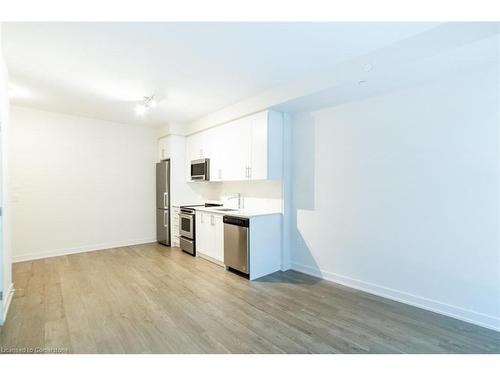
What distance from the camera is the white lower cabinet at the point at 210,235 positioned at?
412 centimetres

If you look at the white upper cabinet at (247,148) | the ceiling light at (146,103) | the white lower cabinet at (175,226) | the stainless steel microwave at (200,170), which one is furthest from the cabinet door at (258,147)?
the white lower cabinet at (175,226)

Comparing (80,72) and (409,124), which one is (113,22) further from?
(409,124)

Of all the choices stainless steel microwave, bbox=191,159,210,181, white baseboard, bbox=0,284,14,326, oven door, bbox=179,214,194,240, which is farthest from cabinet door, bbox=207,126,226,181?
white baseboard, bbox=0,284,14,326

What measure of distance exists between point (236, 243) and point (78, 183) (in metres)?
3.55

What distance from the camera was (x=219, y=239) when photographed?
4133 millimetres

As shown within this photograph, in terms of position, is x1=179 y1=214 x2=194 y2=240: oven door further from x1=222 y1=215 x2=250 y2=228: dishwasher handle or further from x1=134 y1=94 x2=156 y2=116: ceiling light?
x1=134 y1=94 x2=156 y2=116: ceiling light

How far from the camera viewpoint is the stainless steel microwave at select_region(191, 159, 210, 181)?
16.1 ft

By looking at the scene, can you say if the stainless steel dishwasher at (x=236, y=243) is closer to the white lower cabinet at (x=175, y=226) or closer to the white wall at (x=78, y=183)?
the white lower cabinet at (x=175, y=226)

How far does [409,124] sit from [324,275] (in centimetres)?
227

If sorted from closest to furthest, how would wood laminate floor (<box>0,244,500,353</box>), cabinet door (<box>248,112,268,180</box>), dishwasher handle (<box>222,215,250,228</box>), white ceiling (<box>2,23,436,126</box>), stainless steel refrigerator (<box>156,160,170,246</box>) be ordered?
1. wood laminate floor (<box>0,244,500,353</box>)
2. white ceiling (<box>2,23,436,126</box>)
3. dishwasher handle (<box>222,215,250,228</box>)
4. cabinet door (<box>248,112,268,180</box>)
5. stainless steel refrigerator (<box>156,160,170,246</box>)

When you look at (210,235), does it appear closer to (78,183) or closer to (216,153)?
(216,153)

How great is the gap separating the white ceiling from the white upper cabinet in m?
0.47

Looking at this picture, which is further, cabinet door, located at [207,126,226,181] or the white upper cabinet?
cabinet door, located at [207,126,226,181]
